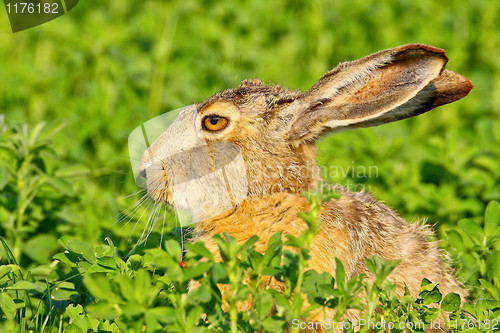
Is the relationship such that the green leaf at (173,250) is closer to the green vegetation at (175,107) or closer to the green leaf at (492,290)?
the green vegetation at (175,107)

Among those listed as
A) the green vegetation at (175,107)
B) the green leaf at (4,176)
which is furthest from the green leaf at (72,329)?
the green leaf at (4,176)

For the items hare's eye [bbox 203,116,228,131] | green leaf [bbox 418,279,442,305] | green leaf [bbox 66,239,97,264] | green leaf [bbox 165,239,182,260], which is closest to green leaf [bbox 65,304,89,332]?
green leaf [bbox 66,239,97,264]

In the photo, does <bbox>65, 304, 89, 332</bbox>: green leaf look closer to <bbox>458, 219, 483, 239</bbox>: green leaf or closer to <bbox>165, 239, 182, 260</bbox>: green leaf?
<bbox>165, 239, 182, 260</bbox>: green leaf

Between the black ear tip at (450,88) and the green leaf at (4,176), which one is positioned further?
the green leaf at (4,176)

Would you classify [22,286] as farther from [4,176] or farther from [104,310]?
[4,176]

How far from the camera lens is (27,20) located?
871 cm

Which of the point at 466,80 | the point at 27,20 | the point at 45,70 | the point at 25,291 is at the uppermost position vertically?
the point at 27,20

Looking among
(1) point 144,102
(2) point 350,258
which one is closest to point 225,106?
(2) point 350,258

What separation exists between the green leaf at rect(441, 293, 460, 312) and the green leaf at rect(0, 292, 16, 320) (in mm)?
2087

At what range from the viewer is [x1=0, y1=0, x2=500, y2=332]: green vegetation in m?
3.12

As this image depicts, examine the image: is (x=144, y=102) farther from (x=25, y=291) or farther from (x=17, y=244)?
(x=25, y=291)

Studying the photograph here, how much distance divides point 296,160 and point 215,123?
1.77 ft

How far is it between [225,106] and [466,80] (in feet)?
4.65

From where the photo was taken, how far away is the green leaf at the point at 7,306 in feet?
11.7
